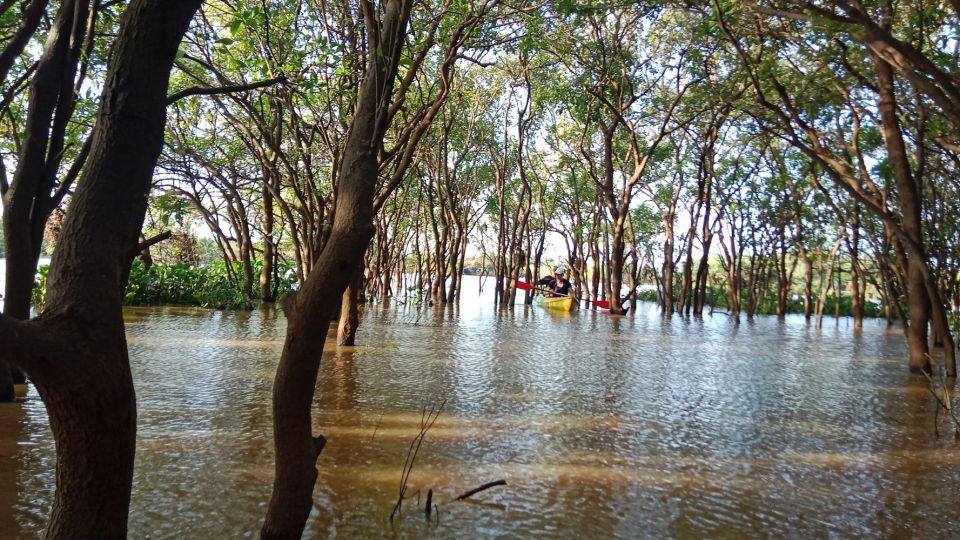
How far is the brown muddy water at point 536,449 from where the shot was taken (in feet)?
12.0

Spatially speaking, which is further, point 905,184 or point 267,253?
point 267,253

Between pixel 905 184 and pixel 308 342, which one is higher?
pixel 905 184

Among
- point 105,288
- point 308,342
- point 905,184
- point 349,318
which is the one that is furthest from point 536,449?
point 905,184

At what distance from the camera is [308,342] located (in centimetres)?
282

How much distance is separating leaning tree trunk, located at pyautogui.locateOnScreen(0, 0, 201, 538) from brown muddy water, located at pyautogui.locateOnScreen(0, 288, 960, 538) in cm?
113

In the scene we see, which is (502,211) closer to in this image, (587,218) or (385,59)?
(587,218)

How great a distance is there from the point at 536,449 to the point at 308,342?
2709 mm

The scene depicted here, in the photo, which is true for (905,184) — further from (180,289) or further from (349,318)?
(180,289)

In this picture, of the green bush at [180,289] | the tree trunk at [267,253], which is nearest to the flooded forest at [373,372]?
the green bush at [180,289]

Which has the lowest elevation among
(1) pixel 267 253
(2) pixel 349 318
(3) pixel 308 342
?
(2) pixel 349 318

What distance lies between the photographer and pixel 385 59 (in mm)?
3559

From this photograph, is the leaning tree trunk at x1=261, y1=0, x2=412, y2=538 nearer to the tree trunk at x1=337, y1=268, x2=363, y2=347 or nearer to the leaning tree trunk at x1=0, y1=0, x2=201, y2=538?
the leaning tree trunk at x1=0, y1=0, x2=201, y2=538

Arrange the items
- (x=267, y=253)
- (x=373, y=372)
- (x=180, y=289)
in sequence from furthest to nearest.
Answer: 1. (x=267, y=253)
2. (x=180, y=289)
3. (x=373, y=372)

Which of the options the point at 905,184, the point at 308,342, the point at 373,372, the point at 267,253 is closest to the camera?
the point at 308,342
